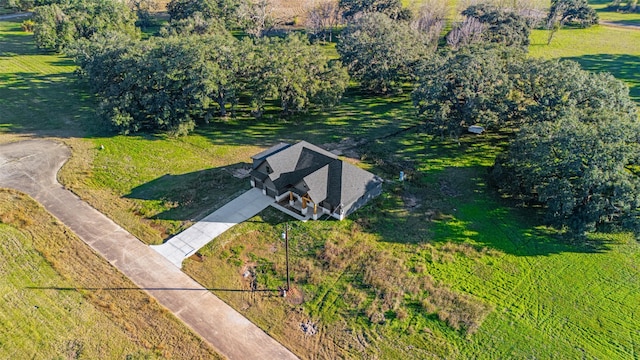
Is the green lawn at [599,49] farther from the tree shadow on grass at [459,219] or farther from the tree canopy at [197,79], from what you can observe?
the tree canopy at [197,79]

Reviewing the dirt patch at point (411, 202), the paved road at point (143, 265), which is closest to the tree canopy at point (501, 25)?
the dirt patch at point (411, 202)

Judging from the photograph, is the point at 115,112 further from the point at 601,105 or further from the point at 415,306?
the point at 601,105

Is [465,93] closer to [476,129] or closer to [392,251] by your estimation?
[476,129]

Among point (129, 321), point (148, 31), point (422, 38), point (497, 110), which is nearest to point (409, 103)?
point (422, 38)

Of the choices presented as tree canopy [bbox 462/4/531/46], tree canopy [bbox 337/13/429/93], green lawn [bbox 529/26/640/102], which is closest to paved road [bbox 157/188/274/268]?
tree canopy [bbox 337/13/429/93]

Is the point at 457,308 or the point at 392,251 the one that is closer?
the point at 457,308

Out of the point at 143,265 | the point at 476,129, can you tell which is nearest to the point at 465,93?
the point at 476,129

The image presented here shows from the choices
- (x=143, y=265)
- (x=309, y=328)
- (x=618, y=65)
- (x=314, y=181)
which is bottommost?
(x=309, y=328)
